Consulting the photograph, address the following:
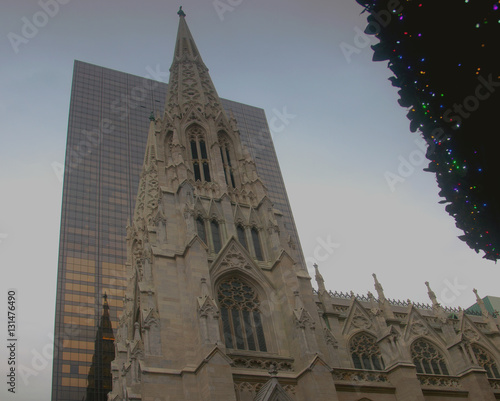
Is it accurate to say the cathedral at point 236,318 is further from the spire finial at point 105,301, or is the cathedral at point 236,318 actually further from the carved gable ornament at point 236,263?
the spire finial at point 105,301

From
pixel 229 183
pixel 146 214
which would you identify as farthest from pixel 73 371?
pixel 229 183

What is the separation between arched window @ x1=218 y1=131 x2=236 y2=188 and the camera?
37.3 metres

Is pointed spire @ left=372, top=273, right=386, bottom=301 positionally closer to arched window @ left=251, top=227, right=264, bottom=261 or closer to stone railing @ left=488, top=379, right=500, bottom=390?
stone railing @ left=488, top=379, right=500, bottom=390

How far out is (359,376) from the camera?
28.8 meters

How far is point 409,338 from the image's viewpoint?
37.2m

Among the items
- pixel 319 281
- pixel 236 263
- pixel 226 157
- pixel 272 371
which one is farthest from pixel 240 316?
pixel 226 157

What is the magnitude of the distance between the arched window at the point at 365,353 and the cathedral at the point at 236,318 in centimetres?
8

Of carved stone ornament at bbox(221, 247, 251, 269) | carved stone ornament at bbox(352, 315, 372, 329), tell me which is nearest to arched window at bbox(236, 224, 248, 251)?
carved stone ornament at bbox(221, 247, 251, 269)

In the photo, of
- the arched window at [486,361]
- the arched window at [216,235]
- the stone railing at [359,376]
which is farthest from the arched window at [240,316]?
the arched window at [486,361]

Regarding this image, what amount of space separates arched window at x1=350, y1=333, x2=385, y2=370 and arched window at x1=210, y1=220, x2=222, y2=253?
12.0 m

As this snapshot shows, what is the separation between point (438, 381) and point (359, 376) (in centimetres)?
610

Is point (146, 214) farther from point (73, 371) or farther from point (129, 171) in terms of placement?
point (129, 171)

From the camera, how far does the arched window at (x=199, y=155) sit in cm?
3650

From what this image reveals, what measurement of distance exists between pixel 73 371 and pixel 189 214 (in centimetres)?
4476
